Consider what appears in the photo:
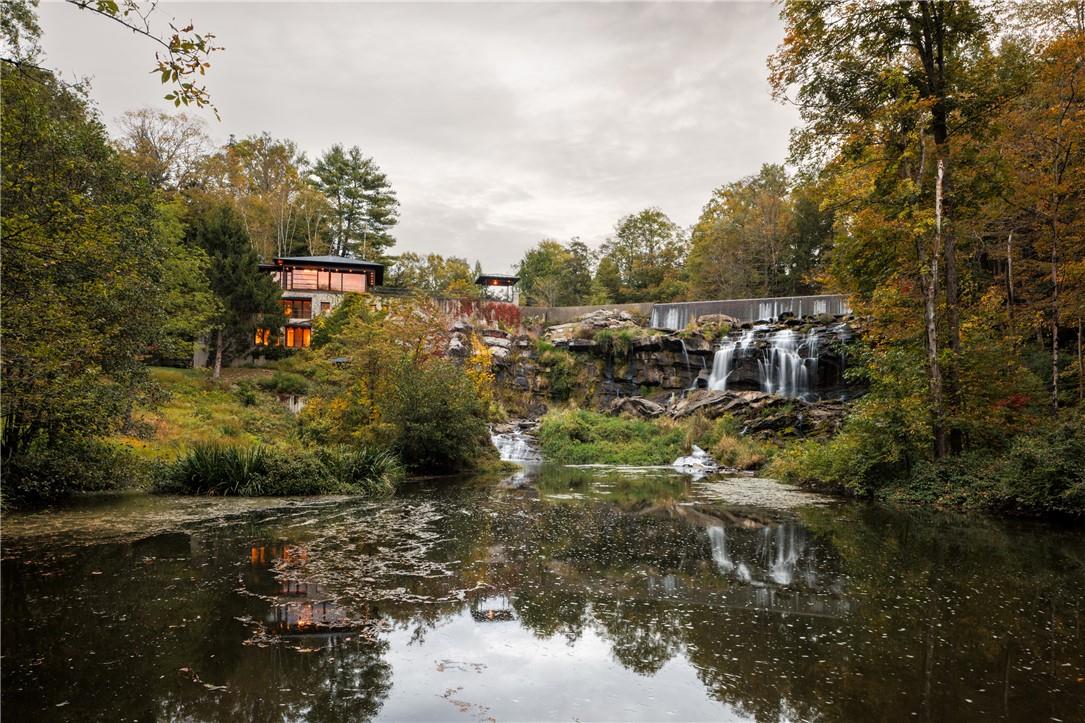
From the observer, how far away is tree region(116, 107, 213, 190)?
36375 millimetres

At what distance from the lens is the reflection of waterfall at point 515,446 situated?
25353mm

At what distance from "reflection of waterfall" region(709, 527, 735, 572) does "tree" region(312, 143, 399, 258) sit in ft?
170

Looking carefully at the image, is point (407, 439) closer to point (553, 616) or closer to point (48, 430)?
point (48, 430)

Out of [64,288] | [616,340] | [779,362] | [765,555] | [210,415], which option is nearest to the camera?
[765,555]

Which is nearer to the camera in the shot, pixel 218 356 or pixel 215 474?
pixel 215 474

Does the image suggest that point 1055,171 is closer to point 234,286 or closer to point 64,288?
point 64,288

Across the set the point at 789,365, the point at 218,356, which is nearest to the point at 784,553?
the point at 789,365

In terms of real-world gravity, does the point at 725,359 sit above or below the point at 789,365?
above

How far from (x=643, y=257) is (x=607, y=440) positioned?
32.6 metres

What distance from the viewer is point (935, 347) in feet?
43.1

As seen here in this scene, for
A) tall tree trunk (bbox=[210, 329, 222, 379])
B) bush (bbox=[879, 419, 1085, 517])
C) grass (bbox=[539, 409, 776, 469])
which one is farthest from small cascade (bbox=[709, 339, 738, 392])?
tall tree trunk (bbox=[210, 329, 222, 379])

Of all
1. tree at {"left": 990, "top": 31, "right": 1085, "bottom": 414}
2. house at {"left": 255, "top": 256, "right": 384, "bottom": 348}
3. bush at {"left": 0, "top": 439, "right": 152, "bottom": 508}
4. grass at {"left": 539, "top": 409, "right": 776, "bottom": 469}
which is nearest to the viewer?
bush at {"left": 0, "top": 439, "right": 152, "bottom": 508}

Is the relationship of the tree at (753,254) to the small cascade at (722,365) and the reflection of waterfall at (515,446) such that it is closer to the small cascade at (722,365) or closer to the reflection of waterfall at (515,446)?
the small cascade at (722,365)

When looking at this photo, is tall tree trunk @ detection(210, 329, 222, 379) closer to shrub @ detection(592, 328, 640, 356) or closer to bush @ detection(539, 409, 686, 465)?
bush @ detection(539, 409, 686, 465)
